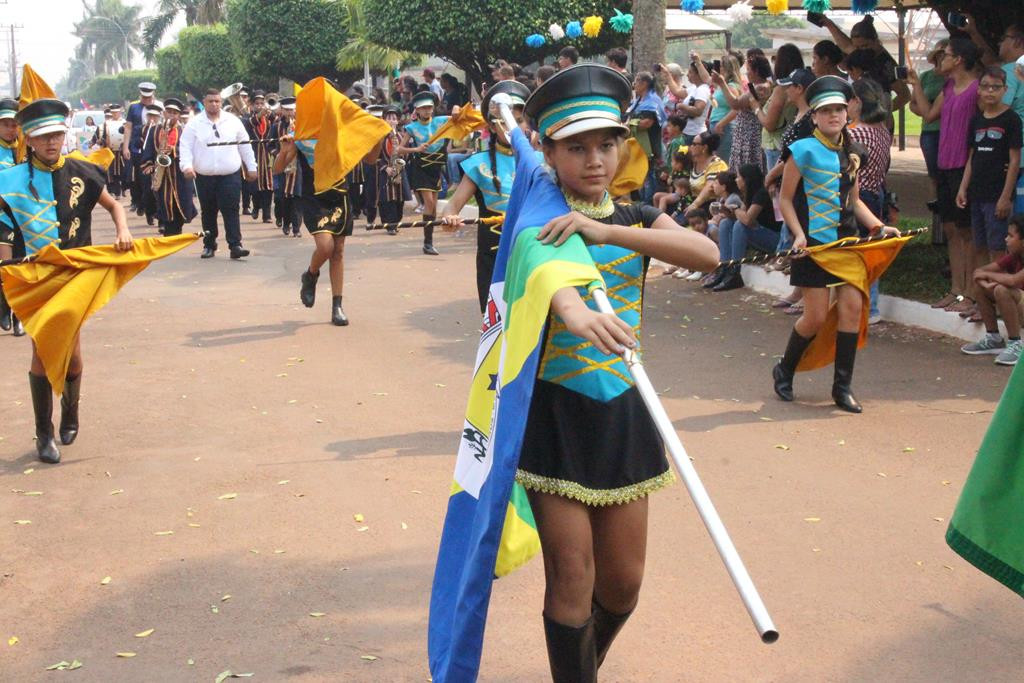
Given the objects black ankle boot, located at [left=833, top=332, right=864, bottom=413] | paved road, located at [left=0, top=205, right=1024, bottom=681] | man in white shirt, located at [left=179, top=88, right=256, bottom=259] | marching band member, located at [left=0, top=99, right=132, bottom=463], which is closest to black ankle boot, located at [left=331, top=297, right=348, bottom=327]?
paved road, located at [left=0, top=205, right=1024, bottom=681]

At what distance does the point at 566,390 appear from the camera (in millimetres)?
3629

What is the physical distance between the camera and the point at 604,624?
389cm

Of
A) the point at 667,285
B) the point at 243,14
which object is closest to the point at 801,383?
the point at 667,285

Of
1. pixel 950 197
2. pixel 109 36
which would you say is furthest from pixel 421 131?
pixel 109 36

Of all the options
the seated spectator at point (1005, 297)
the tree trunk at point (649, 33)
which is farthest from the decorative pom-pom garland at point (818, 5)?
the seated spectator at point (1005, 297)

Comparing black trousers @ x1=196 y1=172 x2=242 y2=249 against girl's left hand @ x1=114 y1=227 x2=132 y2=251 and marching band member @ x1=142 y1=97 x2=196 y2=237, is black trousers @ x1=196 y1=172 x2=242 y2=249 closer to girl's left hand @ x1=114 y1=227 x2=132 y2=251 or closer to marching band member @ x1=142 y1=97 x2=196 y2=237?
marching band member @ x1=142 y1=97 x2=196 y2=237

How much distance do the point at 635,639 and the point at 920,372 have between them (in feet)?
15.9

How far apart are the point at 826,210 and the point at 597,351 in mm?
4691

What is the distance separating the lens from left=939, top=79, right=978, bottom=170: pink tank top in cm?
1004

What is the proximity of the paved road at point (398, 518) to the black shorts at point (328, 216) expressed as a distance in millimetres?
1044

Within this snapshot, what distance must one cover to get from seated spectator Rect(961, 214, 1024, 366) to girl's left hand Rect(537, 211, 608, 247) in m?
5.94

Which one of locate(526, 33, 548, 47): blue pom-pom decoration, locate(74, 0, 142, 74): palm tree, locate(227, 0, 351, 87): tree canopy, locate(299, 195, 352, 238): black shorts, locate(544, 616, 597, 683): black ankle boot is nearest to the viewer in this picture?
locate(544, 616, 597, 683): black ankle boot

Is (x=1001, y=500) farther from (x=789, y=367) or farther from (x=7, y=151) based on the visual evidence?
(x=7, y=151)

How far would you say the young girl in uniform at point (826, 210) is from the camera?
782 cm
